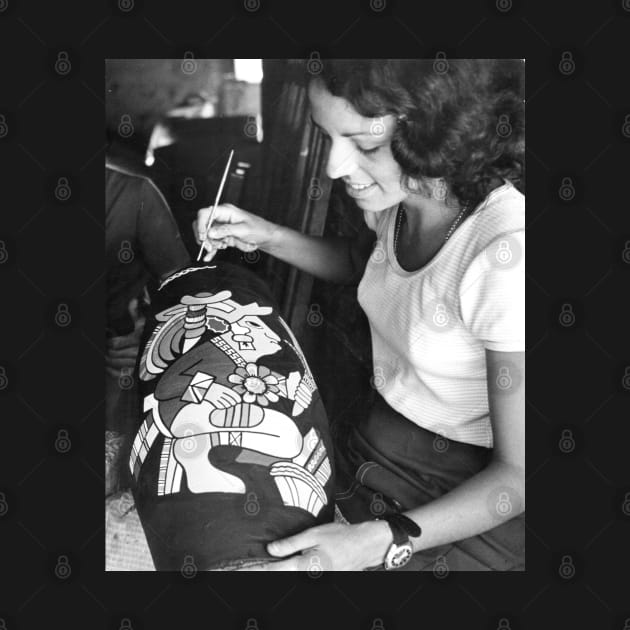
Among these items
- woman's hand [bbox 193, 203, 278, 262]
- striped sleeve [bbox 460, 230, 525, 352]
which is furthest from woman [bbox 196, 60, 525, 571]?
woman's hand [bbox 193, 203, 278, 262]

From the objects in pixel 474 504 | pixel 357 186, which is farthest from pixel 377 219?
pixel 474 504

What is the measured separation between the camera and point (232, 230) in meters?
1.78

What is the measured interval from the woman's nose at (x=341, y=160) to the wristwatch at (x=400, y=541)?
599mm

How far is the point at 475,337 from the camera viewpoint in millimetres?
1566

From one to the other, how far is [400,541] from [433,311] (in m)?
0.39

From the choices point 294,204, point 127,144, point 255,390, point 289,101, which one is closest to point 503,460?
point 255,390

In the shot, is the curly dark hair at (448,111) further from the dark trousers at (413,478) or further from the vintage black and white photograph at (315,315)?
the dark trousers at (413,478)

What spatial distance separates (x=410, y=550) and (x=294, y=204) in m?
0.64

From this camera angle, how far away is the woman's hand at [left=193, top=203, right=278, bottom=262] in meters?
1.76

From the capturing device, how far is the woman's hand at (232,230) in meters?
1.76

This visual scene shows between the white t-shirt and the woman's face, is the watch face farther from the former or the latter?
the woman's face

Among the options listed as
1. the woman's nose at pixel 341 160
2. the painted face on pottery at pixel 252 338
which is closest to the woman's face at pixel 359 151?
the woman's nose at pixel 341 160

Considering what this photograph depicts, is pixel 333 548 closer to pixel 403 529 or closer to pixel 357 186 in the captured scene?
pixel 403 529

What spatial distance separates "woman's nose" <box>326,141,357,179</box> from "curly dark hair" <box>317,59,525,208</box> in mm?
73
